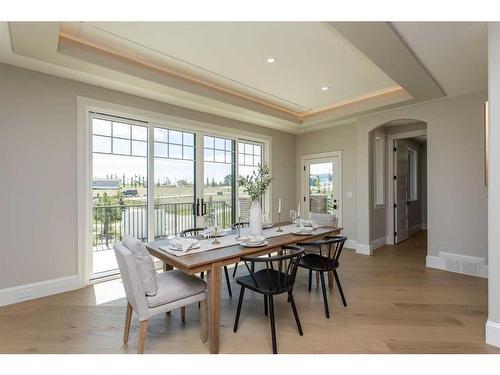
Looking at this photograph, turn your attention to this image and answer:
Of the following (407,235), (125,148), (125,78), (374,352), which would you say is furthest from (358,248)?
(125,78)

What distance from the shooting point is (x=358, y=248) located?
4.86 m

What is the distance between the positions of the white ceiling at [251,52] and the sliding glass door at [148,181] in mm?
1098

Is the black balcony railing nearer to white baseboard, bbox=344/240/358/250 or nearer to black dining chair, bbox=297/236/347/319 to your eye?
black dining chair, bbox=297/236/347/319

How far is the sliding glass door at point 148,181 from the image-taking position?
3475mm

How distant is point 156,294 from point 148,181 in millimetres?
2251

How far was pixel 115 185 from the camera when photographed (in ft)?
11.6

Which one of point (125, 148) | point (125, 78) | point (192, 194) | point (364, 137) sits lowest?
point (192, 194)

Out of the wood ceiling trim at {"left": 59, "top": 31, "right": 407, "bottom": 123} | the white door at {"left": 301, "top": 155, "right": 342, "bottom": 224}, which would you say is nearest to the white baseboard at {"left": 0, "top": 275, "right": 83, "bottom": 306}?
the wood ceiling trim at {"left": 59, "top": 31, "right": 407, "bottom": 123}

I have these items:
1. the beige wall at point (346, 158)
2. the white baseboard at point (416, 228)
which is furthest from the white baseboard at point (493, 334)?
the white baseboard at point (416, 228)

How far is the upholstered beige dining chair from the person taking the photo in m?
1.77

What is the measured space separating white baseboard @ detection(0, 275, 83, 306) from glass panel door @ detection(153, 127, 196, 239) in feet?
3.91
